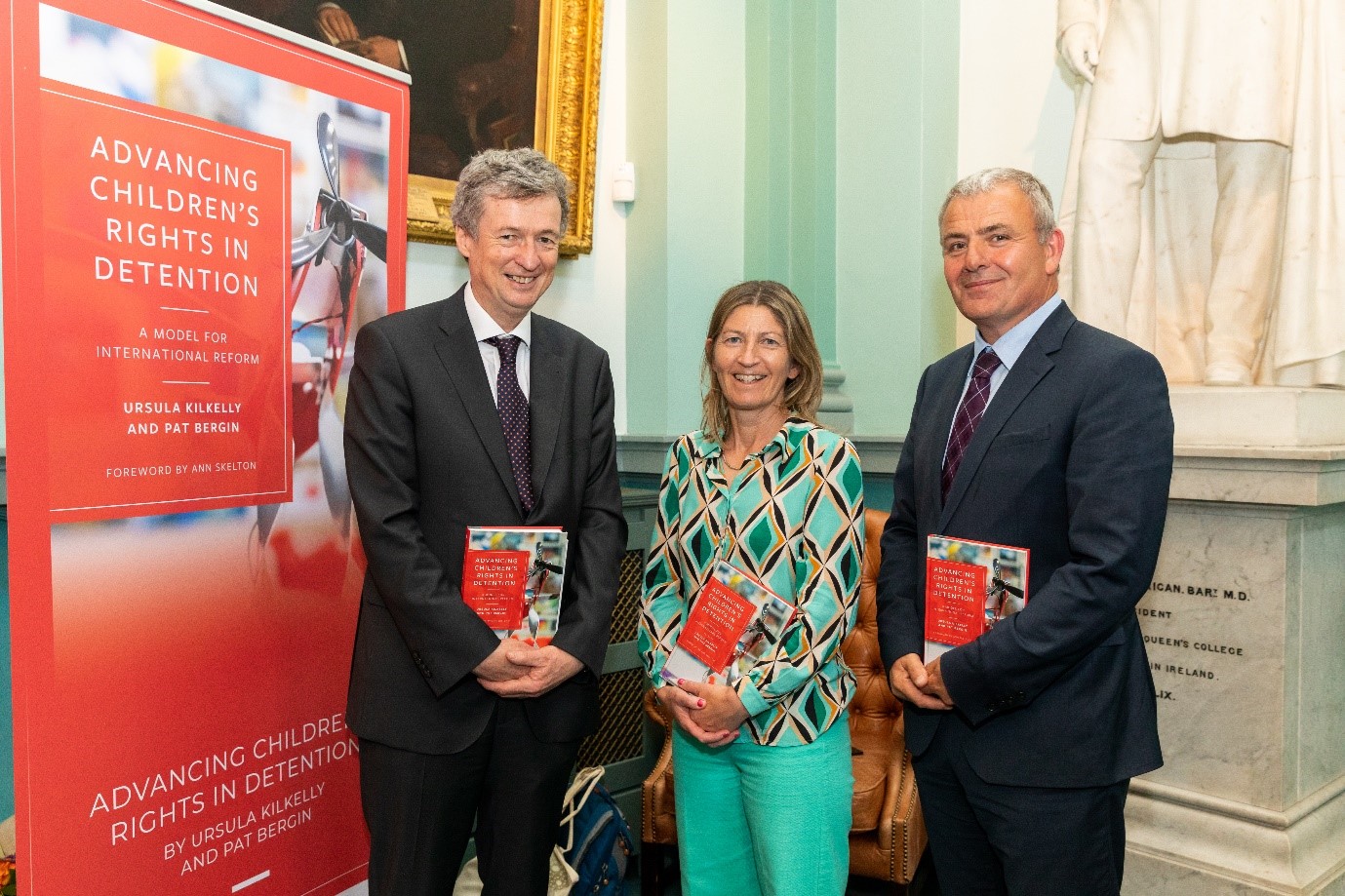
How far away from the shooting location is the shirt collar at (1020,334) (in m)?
1.73

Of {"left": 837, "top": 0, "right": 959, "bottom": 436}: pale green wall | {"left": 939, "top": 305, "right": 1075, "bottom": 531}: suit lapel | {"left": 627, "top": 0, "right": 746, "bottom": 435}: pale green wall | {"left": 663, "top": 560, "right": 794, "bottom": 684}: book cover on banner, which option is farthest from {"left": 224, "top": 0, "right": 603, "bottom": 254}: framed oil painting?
{"left": 939, "top": 305, "right": 1075, "bottom": 531}: suit lapel

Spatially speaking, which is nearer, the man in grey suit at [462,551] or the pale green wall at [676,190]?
the man in grey suit at [462,551]

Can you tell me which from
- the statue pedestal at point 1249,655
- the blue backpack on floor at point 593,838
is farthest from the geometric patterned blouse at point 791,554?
the statue pedestal at point 1249,655

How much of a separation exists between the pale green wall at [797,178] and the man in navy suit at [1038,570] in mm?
2162

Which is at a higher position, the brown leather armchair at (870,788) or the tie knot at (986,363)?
the tie knot at (986,363)

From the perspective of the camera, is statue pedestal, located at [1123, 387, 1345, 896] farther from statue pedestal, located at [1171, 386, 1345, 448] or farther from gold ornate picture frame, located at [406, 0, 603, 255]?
gold ornate picture frame, located at [406, 0, 603, 255]

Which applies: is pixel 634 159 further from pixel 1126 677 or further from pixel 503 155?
pixel 1126 677

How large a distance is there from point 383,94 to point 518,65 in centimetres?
131

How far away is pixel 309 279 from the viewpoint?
6.99ft

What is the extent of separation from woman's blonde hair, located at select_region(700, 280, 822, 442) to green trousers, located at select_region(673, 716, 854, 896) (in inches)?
23.7

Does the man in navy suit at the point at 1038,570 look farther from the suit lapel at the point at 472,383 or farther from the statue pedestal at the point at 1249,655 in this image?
the statue pedestal at the point at 1249,655

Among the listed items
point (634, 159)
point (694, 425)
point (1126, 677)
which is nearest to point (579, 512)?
point (1126, 677)

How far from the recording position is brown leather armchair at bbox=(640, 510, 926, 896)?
266 centimetres

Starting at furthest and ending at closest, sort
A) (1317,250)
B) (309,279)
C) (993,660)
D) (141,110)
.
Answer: (1317,250) → (309,279) → (141,110) → (993,660)
